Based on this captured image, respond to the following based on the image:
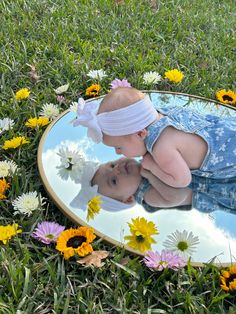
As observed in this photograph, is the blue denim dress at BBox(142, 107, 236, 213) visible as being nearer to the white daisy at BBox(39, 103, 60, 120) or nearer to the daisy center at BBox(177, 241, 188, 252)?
the daisy center at BBox(177, 241, 188, 252)

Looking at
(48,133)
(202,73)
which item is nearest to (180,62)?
(202,73)

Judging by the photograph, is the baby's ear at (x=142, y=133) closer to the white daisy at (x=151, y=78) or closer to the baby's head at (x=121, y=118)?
the baby's head at (x=121, y=118)

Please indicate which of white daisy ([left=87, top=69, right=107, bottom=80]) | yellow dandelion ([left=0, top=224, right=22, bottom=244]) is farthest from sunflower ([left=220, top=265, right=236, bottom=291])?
white daisy ([left=87, top=69, right=107, bottom=80])

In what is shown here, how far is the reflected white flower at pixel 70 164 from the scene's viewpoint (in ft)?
6.51

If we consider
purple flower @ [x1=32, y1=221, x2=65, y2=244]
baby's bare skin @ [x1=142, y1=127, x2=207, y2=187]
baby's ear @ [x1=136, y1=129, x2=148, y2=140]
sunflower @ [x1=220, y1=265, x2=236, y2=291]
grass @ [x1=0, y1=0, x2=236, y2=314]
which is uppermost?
baby's ear @ [x1=136, y1=129, x2=148, y2=140]

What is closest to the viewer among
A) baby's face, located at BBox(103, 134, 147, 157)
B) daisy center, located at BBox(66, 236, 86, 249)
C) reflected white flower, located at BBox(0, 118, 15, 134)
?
daisy center, located at BBox(66, 236, 86, 249)

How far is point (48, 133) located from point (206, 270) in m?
0.88

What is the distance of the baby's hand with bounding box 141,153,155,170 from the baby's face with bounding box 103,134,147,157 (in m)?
0.02

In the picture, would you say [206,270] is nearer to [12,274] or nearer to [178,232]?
[178,232]

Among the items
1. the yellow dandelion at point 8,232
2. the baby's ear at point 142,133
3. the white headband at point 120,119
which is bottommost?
the yellow dandelion at point 8,232

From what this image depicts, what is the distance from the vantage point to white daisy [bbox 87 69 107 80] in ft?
8.42

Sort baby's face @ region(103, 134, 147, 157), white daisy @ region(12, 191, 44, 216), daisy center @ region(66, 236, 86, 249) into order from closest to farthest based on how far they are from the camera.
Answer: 1. daisy center @ region(66, 236, 86, 249)
2. white daisy @ region(12, 191, 44, 216)
3. baby's face @ region(103, 134, 147, 157)

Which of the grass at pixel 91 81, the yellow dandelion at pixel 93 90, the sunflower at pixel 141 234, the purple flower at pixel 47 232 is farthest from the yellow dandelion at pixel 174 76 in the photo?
the purple flower at pixel 47 232

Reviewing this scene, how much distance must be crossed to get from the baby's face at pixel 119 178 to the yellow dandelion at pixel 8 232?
367 mm
